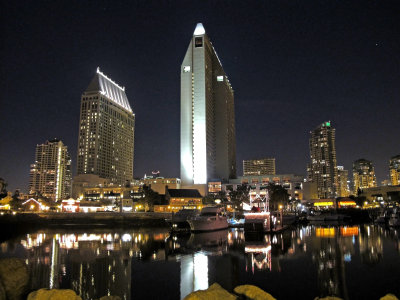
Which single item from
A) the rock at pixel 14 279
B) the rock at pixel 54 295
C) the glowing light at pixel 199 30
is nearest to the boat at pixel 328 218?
the rock at pixel 14 279

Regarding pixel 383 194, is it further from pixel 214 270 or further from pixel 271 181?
pixel 214 270

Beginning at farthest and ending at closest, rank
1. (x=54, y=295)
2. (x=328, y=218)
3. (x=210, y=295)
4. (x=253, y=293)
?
(x=328, y=218)
(x=253, y=293)
(x=54, y=295)
(x=210, y=295)

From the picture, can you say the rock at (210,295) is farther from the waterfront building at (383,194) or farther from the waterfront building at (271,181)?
the waterfront building at (383,194)

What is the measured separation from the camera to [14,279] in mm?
13625

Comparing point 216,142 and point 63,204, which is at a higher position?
point 216,142

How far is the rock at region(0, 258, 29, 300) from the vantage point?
13.4 metres

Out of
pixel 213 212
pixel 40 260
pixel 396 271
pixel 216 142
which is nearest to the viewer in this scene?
pixel 396 271

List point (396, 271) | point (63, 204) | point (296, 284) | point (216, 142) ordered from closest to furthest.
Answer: point (296, 284) < point (396, 271) < point (63, 204) < point (216, 142)

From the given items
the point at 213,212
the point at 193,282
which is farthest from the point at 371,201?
the point at 193,282

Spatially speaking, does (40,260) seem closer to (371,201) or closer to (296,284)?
(296,284)

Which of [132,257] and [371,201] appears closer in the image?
[132,257]

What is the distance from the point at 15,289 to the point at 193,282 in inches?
575

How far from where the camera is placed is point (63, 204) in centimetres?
11688

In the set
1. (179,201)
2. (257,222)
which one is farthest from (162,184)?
(257,222)
